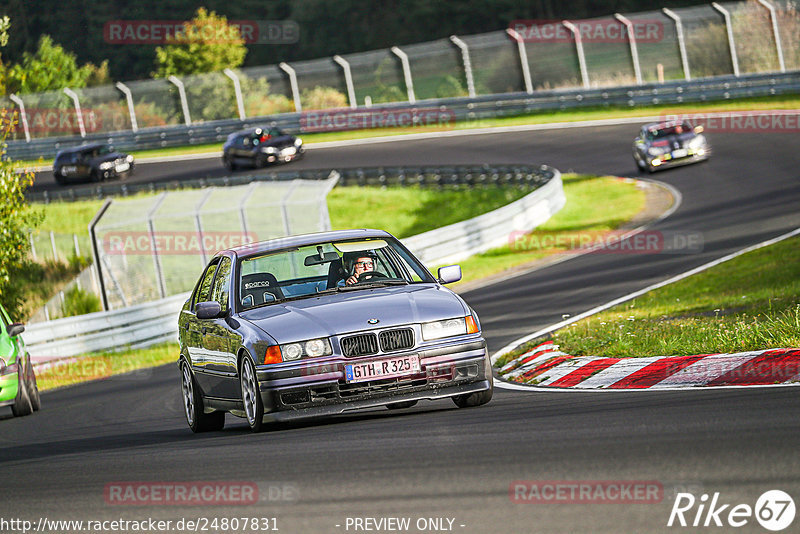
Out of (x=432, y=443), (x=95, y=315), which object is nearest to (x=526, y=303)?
(x=95, y=315)

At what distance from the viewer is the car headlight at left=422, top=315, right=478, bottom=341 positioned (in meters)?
8.55

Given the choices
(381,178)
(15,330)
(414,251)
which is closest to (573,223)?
(414,251)

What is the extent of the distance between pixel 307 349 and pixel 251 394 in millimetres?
651

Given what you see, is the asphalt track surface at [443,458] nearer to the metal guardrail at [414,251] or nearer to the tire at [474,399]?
the tire at [474,399]

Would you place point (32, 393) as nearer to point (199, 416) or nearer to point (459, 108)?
point (199, 416)

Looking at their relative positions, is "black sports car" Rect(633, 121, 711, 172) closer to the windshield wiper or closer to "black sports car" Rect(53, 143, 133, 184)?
"black sports car" Rect(53, 143, 133, 184)

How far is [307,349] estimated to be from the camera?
839cm

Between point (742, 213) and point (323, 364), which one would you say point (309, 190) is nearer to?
point (742, 213)

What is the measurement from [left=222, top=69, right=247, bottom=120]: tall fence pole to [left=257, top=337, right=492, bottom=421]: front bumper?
46.0m

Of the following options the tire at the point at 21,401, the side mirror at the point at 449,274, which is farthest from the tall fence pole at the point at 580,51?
the side mirror at the point at 449,274

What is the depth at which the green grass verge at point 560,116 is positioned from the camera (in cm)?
3994

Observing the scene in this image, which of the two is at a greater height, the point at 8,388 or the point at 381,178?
the point at 8,388

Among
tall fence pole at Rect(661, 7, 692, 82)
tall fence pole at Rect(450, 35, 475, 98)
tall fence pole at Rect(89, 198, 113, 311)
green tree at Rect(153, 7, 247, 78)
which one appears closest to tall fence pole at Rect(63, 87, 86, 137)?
green tree at Rect(153, 7, 247, 78)

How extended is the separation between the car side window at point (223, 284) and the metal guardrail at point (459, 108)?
3281cm
